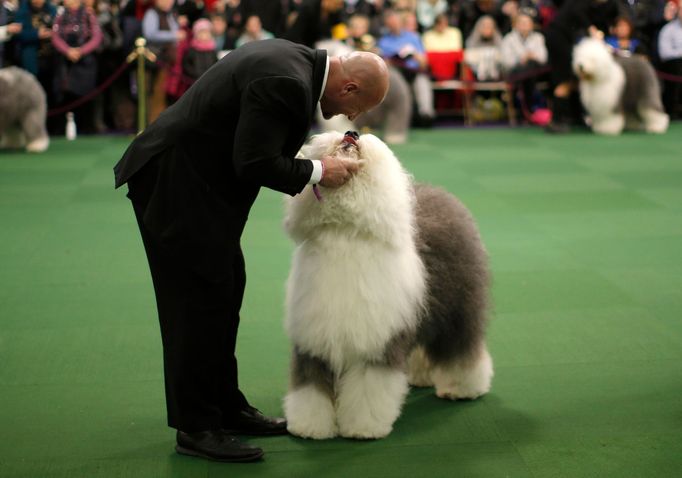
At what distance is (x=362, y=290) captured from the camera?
3414 mm

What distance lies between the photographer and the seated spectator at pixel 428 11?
13.5 m

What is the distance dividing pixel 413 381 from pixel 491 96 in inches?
382

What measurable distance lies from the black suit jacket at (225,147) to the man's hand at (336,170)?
90mm

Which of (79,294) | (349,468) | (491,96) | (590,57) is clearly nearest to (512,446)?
(349,468)

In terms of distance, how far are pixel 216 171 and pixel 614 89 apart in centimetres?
909

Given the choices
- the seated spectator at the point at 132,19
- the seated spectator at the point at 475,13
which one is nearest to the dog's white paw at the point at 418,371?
the seated spectator at the point at 132,19

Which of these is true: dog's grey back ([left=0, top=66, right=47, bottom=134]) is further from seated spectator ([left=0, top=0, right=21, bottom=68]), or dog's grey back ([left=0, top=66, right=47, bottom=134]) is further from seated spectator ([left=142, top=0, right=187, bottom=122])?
seated spectator ([left=142, top=0, right=187, bottom=122])

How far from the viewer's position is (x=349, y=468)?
133 inches

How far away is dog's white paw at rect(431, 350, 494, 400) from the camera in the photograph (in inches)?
155

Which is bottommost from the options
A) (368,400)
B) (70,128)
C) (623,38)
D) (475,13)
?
(70,128)

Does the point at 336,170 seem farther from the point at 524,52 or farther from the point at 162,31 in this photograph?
the point at 524,52

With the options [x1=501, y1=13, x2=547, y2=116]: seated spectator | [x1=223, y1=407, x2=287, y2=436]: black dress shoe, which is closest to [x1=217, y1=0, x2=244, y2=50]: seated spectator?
[x1=501, y1=13, x2=547, y2=116]: seated spectator

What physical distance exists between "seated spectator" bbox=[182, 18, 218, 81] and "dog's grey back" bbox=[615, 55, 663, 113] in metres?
4.92

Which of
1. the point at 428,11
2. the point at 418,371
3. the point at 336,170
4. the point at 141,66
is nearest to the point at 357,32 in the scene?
the point at 428,11
